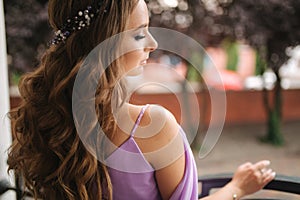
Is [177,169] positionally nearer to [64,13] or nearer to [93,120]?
[93,120]

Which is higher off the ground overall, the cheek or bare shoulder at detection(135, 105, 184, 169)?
the cheek

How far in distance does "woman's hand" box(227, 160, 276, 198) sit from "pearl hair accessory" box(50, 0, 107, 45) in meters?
0.51

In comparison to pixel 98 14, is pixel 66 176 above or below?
below

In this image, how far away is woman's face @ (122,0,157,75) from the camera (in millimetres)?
748

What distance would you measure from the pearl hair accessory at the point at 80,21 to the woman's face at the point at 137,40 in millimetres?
59

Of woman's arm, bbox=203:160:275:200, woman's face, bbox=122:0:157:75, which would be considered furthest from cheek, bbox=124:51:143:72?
woman's arm, bbox=203:160:275:200

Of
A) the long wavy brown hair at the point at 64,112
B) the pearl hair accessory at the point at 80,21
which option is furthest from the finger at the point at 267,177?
the pearl hair accessory at the point at 80,21

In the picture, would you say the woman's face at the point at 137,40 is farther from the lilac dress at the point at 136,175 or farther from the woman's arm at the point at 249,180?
the woman's arm at the point at 249,180

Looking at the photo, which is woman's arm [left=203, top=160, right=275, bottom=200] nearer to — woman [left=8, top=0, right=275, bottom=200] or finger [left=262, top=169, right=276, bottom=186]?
finger [left=262, top=169, right=276, bottom=186]

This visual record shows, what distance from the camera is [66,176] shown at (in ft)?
2.54

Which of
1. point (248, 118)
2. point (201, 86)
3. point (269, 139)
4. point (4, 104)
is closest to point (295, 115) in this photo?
point (248, 118)

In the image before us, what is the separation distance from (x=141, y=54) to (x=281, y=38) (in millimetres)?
2840

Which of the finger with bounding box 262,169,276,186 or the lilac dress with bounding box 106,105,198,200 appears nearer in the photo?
the lilac dress with bounding box 106,105,198,200

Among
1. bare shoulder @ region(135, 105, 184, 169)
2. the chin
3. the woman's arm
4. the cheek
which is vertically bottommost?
the woman's arm
